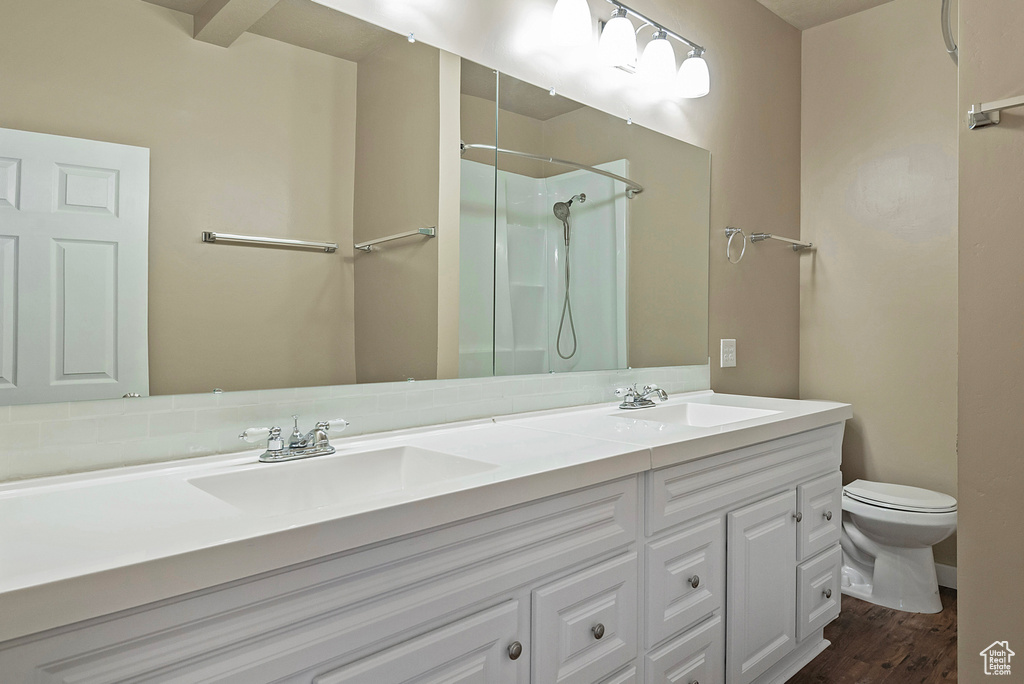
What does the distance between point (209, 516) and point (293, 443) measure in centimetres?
37

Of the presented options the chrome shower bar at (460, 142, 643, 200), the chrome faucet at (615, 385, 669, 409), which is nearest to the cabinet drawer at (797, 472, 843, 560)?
the chrome faucet at (615, 385, 669, 409)

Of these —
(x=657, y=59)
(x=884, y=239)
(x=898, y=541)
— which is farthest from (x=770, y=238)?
(x=898, y=541)

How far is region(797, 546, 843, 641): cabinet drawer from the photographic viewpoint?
6.03ft

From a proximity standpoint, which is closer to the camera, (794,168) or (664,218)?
(664,218)

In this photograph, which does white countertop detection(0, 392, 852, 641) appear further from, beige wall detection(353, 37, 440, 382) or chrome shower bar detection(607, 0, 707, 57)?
chrome shower bar detection(607, 0, 707, 57)

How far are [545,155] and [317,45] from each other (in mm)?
729

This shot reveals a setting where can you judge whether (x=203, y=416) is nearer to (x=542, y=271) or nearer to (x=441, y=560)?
(x=441, y=560)

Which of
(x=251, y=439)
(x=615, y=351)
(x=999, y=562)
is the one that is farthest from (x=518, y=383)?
(x=999, y=562)

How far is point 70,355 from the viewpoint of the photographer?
1047 millimetres

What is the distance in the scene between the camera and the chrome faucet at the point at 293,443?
3.83 feet

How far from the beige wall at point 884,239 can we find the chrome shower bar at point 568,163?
4.44 feet

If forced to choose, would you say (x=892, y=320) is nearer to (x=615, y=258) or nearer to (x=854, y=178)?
(x=854, y=178)

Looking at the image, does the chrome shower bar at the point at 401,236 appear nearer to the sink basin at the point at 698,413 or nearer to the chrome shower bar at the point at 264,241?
the chrome shower bar at the point at 264,241

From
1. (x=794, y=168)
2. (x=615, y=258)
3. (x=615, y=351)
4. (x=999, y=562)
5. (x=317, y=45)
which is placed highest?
(x=794, y=168)
